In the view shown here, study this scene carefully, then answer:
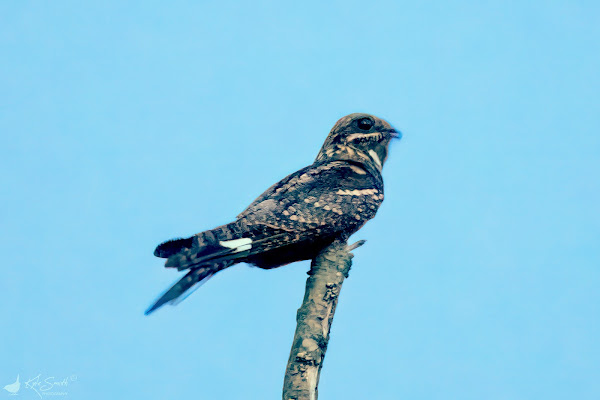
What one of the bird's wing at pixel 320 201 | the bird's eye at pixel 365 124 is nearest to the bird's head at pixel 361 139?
the bird's eye at pixel 365 124

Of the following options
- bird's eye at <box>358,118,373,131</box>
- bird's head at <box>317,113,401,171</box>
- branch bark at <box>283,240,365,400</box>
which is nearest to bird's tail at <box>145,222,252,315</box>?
branch bark at <box>283,240,365,400</box>

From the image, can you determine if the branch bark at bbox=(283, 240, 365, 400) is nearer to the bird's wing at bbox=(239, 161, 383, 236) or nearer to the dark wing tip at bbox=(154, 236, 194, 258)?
the bird's wing at bbox=(239, 161, 383, 236)

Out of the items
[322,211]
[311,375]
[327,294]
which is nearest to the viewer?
[311,375]

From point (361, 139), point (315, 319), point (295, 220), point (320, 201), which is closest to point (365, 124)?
point (361, 139)

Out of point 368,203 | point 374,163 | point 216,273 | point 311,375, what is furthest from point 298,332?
point 374,163

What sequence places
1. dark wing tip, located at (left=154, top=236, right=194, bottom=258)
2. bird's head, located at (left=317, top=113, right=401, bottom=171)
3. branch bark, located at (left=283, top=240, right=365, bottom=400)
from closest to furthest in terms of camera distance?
branch bark, located at (left=283, top=240, right=365, bottom=400)
dark wing tip, located at (left=154, top=236, right=194, bottom=258)
bird's head, located at (left=317, top=113, right=401, bottom=171)

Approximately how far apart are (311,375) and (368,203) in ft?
2.90

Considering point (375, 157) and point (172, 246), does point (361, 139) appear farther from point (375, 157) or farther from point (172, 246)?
point (172, 246)

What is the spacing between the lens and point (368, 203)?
3072mm

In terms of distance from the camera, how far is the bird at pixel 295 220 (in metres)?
2.62

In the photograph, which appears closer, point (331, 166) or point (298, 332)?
point (298, 332)

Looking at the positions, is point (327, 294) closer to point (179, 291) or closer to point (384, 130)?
point (179, 291)

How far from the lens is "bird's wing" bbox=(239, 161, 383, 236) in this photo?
284 centimetres

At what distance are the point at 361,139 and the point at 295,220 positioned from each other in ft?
2.49
